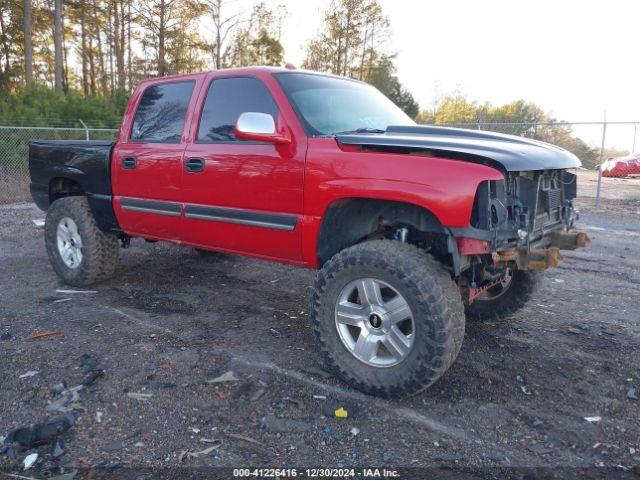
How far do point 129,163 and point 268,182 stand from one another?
1.71 meters

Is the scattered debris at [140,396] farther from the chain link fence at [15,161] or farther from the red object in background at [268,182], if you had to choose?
the chain link fence at [15,161]

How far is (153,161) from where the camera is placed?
450 cm

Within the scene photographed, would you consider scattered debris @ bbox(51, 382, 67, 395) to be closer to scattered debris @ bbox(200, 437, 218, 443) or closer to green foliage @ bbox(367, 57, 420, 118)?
scattered debris @ bbox(200, 437, 218, 443)

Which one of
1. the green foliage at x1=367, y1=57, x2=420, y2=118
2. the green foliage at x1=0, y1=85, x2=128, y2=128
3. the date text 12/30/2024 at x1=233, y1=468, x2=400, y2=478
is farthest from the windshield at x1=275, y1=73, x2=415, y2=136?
the green foliage at x1=367, y1=57, x2=420, y2=118

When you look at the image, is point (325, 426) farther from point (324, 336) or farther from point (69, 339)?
point (69, 339)

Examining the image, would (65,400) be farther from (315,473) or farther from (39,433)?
(315,473)

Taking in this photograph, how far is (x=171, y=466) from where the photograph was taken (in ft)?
8.27

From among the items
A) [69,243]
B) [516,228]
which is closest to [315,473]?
[516,228]

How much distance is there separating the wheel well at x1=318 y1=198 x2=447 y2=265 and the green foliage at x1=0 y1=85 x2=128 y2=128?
13531 millimetres

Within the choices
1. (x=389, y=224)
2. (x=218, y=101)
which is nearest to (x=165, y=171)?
(x=218, y=101)

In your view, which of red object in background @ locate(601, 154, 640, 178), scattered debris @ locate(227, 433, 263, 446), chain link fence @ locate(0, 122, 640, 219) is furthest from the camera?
red object in background @ locate(601, 154, 640, 178)

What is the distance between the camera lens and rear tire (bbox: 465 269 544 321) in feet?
14.2

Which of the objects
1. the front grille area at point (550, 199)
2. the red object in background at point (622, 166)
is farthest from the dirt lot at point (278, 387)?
the red object in background at point (622, 166)

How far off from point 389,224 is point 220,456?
1725 mm
